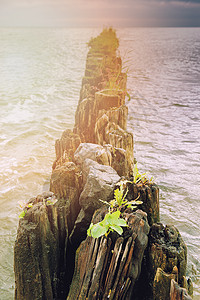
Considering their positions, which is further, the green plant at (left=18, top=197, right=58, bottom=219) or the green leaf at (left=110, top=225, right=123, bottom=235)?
the green plant at (left=18, top=197, right=58, bottom=219)

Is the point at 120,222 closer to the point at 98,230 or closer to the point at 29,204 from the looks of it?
the point at 98,230

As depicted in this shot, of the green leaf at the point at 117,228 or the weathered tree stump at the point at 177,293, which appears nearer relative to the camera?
the weathered tree stump at the point at 177,293

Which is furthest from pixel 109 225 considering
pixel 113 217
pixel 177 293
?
pixel 177 293

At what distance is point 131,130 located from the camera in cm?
884

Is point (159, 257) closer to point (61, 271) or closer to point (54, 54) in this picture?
point (61, 271)

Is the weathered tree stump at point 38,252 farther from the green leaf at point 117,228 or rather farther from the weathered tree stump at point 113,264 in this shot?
the green leaf at point 117,228

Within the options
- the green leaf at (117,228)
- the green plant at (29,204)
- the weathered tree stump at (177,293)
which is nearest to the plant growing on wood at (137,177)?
the green leaf at (117,228)

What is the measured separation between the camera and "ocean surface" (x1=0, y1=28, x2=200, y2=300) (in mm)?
4781

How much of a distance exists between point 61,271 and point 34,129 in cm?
679

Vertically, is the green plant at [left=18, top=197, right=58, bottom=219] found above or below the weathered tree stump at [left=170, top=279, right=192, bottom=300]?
above

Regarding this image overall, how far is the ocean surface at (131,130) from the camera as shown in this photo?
478 centimetres

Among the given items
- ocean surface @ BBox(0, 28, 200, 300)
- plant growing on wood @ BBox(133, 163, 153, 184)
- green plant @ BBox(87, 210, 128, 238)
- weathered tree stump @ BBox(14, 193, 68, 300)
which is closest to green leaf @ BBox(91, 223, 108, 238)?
green plant @ BBox(87, 210, 128, 238)

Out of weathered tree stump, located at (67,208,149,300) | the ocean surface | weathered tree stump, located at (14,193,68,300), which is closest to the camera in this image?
weathered tree stump, located at (67,208,149,300)

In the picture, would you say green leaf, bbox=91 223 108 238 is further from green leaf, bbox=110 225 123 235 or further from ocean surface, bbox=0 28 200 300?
ocean surface, bbox=0 28 200 300
